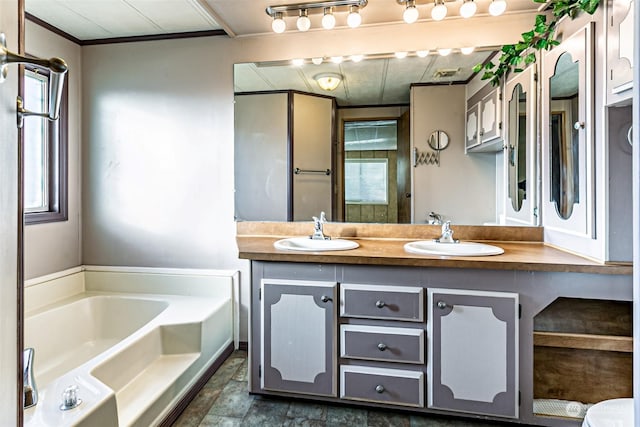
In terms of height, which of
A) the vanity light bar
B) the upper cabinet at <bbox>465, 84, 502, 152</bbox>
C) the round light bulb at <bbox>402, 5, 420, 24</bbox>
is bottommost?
the upper cabinet at <bbox>465, 84, 502, 152</bbox>

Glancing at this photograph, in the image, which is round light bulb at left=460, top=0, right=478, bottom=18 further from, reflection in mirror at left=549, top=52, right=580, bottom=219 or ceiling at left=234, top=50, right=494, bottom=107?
reflection in mirror at left=549, top=52, right=580, bottom=219

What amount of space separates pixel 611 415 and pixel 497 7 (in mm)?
1956

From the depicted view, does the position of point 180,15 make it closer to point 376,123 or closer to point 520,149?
point 376,123

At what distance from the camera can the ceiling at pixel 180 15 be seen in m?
2.05

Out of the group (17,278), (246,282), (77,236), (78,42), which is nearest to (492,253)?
(246,282)

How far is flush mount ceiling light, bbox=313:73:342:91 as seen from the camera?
7.65 ft

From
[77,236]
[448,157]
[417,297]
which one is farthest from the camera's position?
Answer: [77,236]

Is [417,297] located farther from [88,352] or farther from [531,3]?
[88,352]

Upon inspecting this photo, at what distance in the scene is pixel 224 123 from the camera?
2.45m

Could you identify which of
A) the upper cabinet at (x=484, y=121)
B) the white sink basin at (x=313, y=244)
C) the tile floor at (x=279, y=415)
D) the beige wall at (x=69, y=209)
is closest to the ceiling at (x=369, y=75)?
the upper cabinet at (x=484, y=121)

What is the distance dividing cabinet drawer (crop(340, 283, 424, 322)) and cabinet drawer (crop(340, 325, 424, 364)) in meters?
0.06

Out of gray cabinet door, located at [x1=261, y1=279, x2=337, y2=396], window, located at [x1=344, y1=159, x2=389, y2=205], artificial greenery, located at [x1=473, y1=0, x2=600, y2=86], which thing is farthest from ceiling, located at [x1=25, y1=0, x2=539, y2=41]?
gray cabinet door, located at [x1=261, y1=279, x2=337, y2=396]

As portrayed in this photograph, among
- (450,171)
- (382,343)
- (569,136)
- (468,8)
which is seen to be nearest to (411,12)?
(468,8)

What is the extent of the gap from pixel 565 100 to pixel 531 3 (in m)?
0.66
